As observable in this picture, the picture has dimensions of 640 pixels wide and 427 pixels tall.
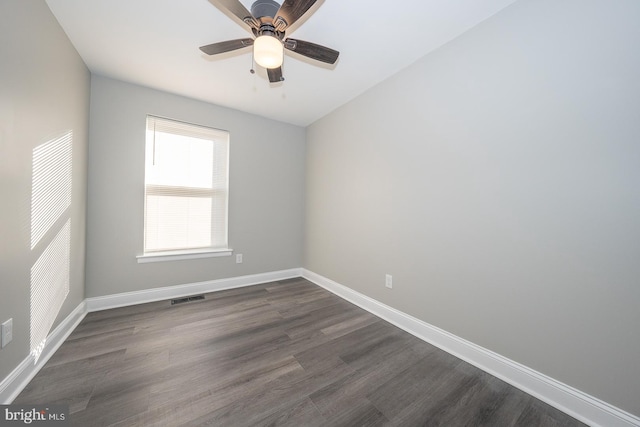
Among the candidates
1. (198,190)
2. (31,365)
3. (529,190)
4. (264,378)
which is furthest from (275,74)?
(31,365)

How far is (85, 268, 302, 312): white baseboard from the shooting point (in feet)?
7.68

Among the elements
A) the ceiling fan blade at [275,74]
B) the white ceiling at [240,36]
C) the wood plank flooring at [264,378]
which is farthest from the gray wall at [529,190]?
the ceiling fan blade at [275,74]

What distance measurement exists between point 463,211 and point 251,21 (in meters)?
1.95

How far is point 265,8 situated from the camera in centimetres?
133

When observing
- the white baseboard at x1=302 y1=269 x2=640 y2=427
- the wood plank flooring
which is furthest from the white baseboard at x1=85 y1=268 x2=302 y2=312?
the white baseboard at x1=302 y1=269 x2=640 y2=427

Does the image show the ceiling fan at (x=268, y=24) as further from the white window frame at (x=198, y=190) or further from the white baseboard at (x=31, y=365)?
the white baseboard at (x=31, y=365)

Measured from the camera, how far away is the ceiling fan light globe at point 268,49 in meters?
1.36

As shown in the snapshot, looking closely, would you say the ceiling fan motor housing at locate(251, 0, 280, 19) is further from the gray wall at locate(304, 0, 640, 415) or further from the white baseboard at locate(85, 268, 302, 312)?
the white baseboard at locate(85, 268, 302, 312)

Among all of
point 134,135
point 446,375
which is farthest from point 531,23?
point 134,135

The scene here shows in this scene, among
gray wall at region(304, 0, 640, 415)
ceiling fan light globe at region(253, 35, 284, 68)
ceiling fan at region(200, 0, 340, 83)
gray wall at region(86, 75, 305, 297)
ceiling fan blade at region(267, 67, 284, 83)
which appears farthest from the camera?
gray wall at region(86, 75, 305, 297)

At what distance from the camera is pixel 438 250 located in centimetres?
187

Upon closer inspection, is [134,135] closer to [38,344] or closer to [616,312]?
[38,344]

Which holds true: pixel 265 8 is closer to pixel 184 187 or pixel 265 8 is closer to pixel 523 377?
pixel 184 187

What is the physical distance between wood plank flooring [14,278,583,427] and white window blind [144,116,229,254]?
94cm
